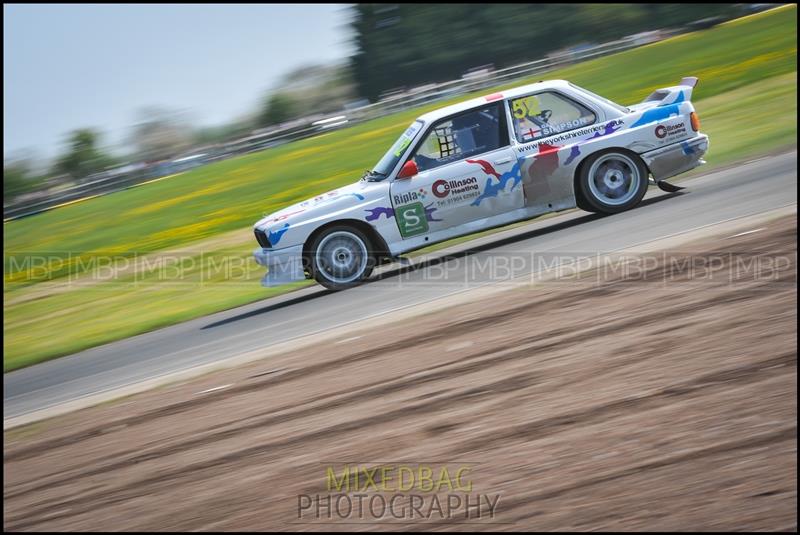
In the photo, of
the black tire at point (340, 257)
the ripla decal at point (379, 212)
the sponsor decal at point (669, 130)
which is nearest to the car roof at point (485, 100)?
the ripla decal at point (379, 212)

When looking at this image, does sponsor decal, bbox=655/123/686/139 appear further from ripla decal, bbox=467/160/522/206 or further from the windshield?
the windshield

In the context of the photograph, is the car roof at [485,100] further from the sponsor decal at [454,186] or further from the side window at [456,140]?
the sponsor decal at [454,186]

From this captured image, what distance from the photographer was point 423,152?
346 inches

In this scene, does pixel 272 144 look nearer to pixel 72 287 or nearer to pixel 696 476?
pixel 72 287

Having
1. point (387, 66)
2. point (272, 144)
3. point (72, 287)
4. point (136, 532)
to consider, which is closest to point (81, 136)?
point (387, 66)

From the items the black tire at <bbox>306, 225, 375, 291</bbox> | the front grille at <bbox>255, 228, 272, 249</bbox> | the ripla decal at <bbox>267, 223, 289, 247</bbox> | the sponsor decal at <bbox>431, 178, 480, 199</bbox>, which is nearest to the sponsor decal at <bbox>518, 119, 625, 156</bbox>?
the sponsor decal at <bbox>431, 178, 480, 199</bbox>

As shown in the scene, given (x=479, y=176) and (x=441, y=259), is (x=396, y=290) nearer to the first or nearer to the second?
(x=441, y=259)

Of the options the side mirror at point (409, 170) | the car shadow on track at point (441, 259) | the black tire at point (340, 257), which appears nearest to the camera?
the side mirror at point (409, 170)

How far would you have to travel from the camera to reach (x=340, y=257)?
8953mm

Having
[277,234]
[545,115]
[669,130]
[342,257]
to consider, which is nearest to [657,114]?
[669,130]

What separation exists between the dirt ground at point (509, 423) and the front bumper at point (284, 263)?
2108 millimetres

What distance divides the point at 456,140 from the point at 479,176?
1.60 ft

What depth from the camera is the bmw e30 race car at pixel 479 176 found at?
28.6ft

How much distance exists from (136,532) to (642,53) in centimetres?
2937
